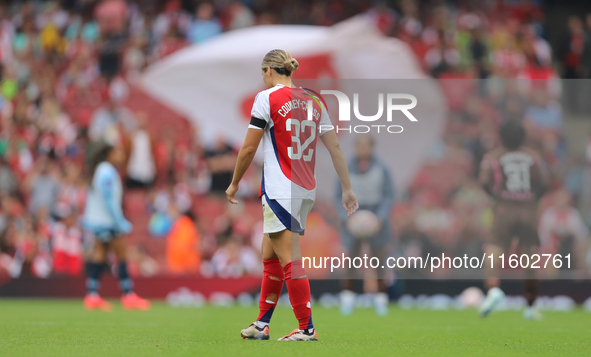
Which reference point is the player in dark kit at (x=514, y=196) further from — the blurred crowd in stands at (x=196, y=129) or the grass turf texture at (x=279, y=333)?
the blurred crowd in stands at (x=196, y=129)

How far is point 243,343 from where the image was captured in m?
5.91

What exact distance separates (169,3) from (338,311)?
1140 centimetres

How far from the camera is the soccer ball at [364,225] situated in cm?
1088

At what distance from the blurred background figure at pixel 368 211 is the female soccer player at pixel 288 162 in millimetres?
4330

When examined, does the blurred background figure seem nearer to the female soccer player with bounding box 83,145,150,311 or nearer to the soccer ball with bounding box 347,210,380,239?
the soccer ball with bounding box 347,210,380,239

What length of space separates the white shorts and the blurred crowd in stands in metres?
5.99

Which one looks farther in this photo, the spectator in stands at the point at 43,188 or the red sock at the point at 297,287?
the spectator in stands at the point at 43,188

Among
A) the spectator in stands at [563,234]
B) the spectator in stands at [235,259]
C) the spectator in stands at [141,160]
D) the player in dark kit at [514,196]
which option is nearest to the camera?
the player in dark kit at [514,196]

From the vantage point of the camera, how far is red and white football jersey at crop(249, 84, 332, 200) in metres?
5.82

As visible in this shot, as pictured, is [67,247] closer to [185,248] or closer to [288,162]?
[185,248]

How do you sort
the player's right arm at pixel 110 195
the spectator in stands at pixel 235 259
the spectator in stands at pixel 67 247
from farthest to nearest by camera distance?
the spectator in stands at pixel 67 247, the spectator in stands at pixel 235 259, the player's right arm at pixel 110 195

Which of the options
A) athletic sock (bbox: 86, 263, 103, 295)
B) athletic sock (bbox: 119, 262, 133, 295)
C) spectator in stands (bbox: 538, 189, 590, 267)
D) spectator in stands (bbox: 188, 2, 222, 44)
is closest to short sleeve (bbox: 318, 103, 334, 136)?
athletic sock (bbox: 119, 262, 133, 295)

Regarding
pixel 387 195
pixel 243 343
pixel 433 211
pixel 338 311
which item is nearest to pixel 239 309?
pixel 338 311

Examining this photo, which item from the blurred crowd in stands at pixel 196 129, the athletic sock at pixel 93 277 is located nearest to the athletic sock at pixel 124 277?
the athletic sock at pixel 93 277
